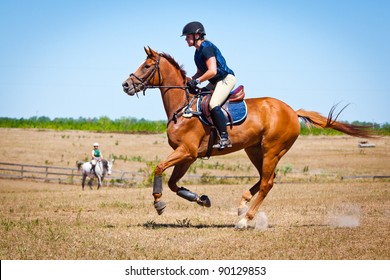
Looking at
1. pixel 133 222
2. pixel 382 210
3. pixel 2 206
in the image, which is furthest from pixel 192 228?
pixel 2 206

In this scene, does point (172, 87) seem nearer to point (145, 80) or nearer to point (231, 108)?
point (145, 80)

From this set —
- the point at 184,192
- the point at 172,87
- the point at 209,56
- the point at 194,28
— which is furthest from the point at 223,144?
the point at 194,28

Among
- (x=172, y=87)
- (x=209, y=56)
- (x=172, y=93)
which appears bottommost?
(x=172, y=93)

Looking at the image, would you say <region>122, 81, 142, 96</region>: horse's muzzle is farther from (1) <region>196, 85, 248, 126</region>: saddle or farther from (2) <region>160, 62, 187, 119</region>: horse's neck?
(1) <region>196, 85, 248, 126</region>: saddle

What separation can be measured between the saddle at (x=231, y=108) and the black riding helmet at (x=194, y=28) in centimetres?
118

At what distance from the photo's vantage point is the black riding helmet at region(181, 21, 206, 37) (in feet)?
36.4

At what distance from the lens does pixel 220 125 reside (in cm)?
1106

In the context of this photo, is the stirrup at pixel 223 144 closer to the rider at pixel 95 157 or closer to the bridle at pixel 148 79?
the bridle at pixel 148 79

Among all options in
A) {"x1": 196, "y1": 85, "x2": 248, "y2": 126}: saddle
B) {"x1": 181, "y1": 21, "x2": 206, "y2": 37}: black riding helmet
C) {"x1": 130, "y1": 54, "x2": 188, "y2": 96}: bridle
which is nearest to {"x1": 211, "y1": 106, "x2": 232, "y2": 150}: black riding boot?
{"x1": 196, "y1": 85, "x2": 248, "y2": 126}: saddle

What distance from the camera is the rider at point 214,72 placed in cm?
1098

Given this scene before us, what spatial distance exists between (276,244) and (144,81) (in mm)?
3941

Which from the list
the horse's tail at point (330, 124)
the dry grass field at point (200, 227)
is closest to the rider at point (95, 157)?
the dry grass field at point (200, 227)

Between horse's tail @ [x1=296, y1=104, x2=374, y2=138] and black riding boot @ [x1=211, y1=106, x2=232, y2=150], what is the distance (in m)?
2.32

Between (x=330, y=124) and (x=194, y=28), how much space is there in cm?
383
